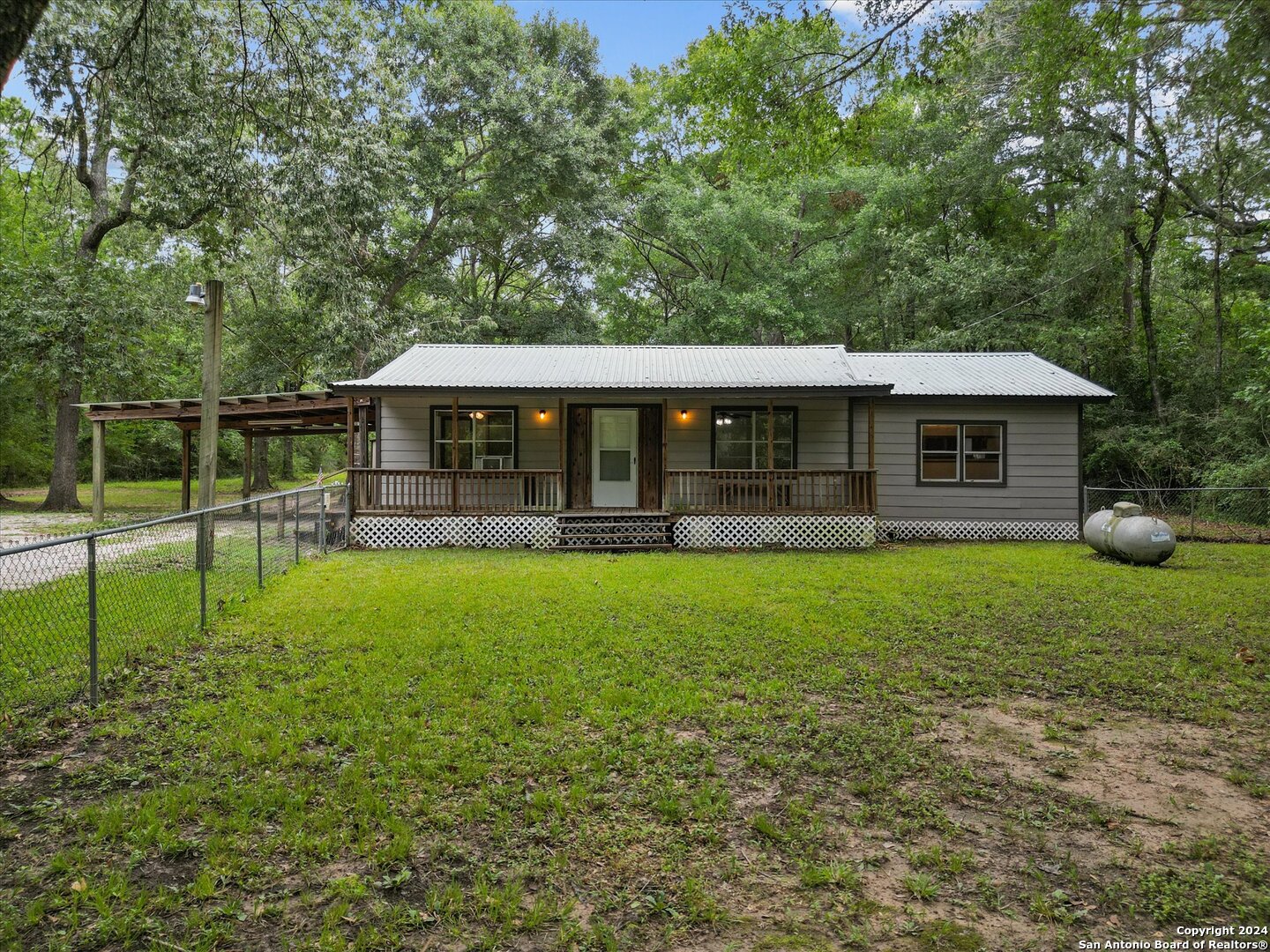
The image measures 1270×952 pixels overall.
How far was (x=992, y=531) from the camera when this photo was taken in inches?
495

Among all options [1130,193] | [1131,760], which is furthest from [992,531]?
[1131,760]

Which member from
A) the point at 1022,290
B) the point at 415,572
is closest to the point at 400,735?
the point at 415,572

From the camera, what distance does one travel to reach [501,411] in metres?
12.8

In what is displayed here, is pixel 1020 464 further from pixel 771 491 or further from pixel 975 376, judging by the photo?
pixel 771 491

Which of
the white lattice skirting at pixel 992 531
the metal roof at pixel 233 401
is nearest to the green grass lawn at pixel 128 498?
the metal roof at pixel 233 401

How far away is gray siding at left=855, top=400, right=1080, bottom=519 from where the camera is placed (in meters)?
12.6

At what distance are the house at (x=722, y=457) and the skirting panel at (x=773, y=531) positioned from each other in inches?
0.9

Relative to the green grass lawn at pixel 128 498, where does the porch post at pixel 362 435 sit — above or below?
above

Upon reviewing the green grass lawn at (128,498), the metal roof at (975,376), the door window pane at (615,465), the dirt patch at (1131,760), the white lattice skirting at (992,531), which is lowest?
the dirt patch at (1131,760)

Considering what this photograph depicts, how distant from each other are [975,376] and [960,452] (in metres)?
1.83

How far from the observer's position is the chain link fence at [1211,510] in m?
12.1

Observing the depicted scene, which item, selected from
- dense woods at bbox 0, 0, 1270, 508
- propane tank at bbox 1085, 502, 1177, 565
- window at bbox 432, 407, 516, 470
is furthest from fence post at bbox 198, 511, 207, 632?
propane tank at bbox 1085, 502, 1177, 565

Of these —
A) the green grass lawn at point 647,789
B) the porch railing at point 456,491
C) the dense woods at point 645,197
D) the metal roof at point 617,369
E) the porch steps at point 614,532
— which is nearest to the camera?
the green grass lawn at point 647,789

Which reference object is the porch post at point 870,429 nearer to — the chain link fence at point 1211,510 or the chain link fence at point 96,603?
the chain link fence at point 1211,510
